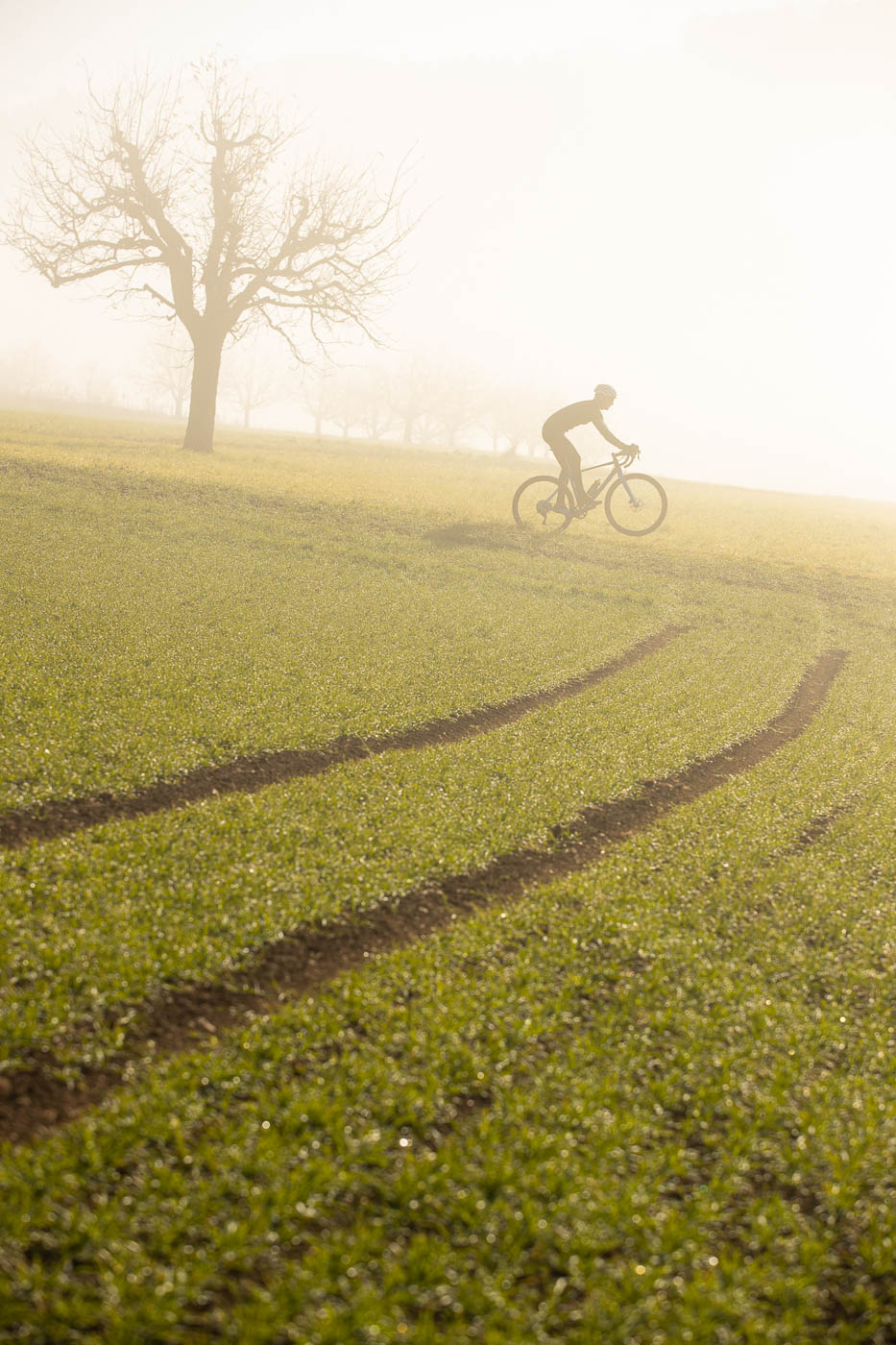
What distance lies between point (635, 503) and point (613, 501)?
3.29 meters

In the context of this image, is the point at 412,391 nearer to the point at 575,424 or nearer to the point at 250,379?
the point at 250,379

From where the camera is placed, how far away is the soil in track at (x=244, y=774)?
6.29 m

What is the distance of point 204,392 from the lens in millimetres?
33312

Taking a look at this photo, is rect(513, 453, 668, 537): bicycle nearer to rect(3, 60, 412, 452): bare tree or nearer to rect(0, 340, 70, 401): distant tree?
rect(3, 60, 412, 452): bare tree

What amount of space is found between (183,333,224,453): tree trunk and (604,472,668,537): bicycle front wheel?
17.4m

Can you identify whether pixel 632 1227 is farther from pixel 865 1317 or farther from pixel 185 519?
pixel 185 519

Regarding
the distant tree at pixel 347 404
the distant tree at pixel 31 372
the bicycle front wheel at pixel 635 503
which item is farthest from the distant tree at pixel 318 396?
the bicycle front wheel at pixel 635 503

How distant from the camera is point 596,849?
7168 millimetres

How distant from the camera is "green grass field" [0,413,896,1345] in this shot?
319 cm

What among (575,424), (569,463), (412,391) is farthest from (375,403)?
(575,424)

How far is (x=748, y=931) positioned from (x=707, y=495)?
1845 inches

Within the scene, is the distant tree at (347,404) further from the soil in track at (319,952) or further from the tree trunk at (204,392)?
the soil in track at (319,952)

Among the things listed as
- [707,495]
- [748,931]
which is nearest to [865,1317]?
[748,931]

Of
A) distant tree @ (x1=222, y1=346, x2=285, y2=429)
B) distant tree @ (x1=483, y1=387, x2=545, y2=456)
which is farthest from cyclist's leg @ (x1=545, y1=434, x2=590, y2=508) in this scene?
distant tree @ (x1=222, y1=346, x2=285, y2=429)
